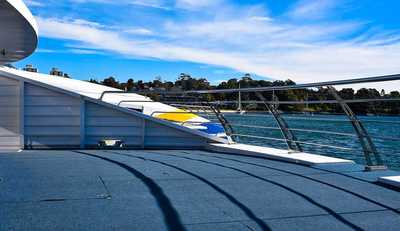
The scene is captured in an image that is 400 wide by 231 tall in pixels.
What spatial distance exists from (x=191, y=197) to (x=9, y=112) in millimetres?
4801

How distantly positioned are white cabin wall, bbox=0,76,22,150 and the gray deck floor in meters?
2.08

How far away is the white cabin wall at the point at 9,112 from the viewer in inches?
281

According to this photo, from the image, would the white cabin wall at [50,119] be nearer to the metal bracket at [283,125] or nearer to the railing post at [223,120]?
the railing post at [223,120]

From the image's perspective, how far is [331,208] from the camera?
10.2 ft

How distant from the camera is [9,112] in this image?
7.15 metres

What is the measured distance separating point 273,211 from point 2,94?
18.2ft

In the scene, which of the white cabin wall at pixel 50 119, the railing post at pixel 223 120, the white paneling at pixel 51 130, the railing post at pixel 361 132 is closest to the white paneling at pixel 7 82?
the white cabin wall at pixel 50 119

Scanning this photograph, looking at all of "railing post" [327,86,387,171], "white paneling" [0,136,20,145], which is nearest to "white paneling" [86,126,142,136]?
"white paneling" [0,136,20,145]

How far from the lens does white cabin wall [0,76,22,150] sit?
712cm

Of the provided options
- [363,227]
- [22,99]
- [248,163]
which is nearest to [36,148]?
[22,99]

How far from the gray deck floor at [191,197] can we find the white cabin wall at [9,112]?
2076 millimetres

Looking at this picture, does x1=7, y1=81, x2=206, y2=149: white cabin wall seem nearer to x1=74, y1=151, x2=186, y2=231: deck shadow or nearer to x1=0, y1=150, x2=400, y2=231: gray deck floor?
x1=0, y1=150, x2=400, y2=231: gray deck floor

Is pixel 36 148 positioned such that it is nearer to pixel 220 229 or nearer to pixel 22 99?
pixel 22 99

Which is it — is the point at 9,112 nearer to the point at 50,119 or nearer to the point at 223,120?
the point at 50,119
